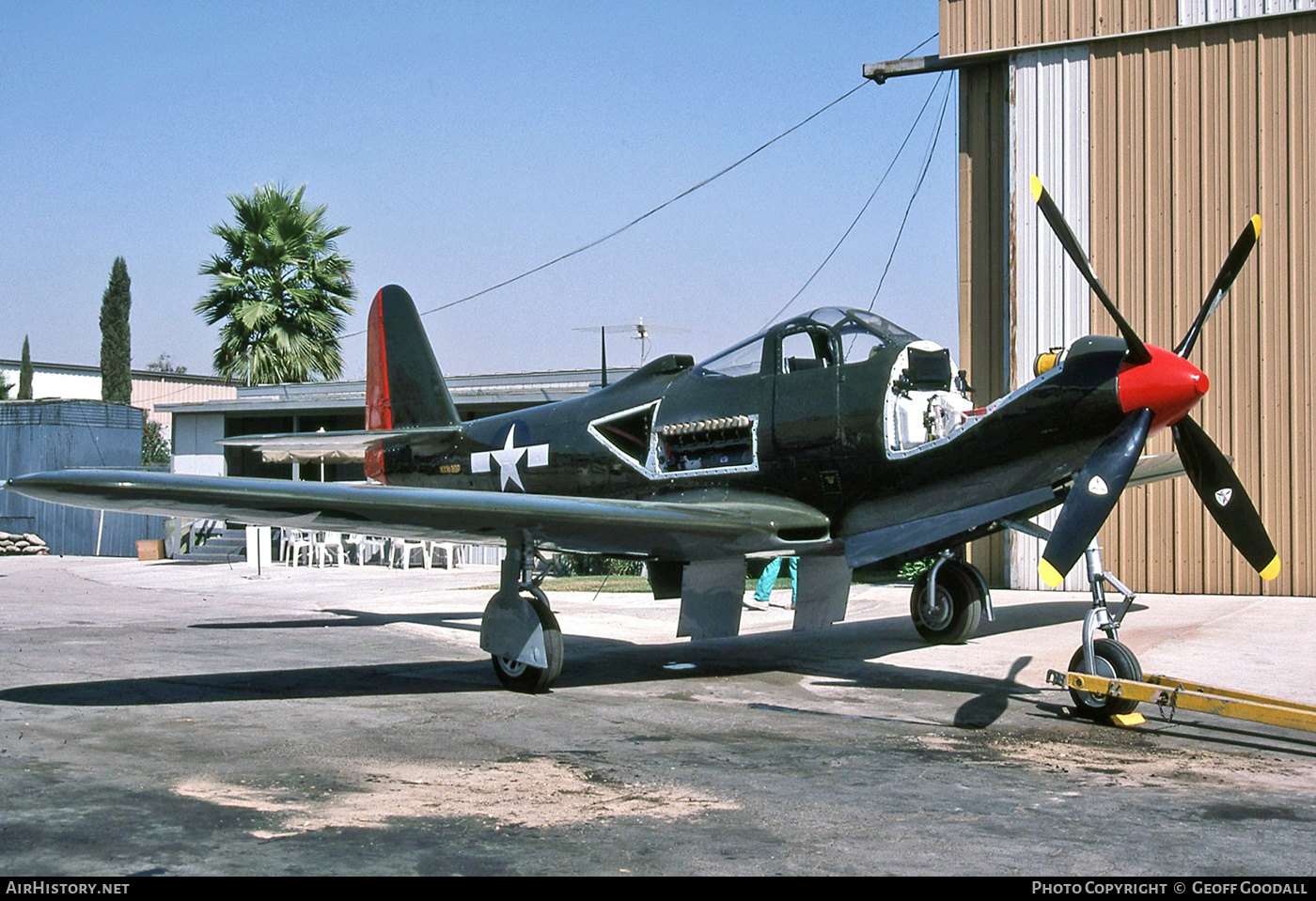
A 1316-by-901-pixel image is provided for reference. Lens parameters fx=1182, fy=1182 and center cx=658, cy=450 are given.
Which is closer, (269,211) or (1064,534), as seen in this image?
(1064,534)

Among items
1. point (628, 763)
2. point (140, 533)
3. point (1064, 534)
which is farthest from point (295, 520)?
point (140, 533)

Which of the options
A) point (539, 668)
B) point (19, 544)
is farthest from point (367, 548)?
point (539, 668)

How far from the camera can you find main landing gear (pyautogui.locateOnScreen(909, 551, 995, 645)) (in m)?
11.1

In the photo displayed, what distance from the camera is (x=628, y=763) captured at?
6352mm

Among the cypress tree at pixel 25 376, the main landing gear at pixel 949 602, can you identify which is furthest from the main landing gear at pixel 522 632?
the cypress tree at pixel 25 376

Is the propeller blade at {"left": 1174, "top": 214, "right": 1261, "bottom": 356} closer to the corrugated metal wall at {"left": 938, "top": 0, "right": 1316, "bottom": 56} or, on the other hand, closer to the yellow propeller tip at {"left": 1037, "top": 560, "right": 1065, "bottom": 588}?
the yellow propeller tip at {"left": 1037, "top": 560, "right": 1065, "bottom": 588}

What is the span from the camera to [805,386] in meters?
9.22

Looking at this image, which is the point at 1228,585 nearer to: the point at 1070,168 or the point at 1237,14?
the point at 1070,168

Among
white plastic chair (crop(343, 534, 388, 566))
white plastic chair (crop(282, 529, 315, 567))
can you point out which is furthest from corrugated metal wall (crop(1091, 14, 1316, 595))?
white plastic chair (crop(282, 529, 315, 567))

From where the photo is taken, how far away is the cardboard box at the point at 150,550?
2816 cm

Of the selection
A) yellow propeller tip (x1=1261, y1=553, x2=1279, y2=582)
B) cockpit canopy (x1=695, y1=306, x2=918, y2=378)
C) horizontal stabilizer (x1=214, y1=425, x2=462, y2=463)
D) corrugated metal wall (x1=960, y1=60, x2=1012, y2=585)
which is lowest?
yellow propeller tip (x1=1261, y1=553, x2=1279, y2=582)

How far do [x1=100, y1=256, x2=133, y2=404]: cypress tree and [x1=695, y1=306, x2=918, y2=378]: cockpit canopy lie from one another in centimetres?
5360

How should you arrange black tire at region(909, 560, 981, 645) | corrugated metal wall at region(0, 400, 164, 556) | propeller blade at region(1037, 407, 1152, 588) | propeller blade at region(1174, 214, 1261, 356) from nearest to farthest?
propeller blade at region(1037, 407, 1152, 588), propeller blade at region(1174, 214, 1261, 356), black tire at region(909, 560, 981, 645), corrugated metal wall at region(0, 400, 164, 556)

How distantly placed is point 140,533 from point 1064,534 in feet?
95.6
